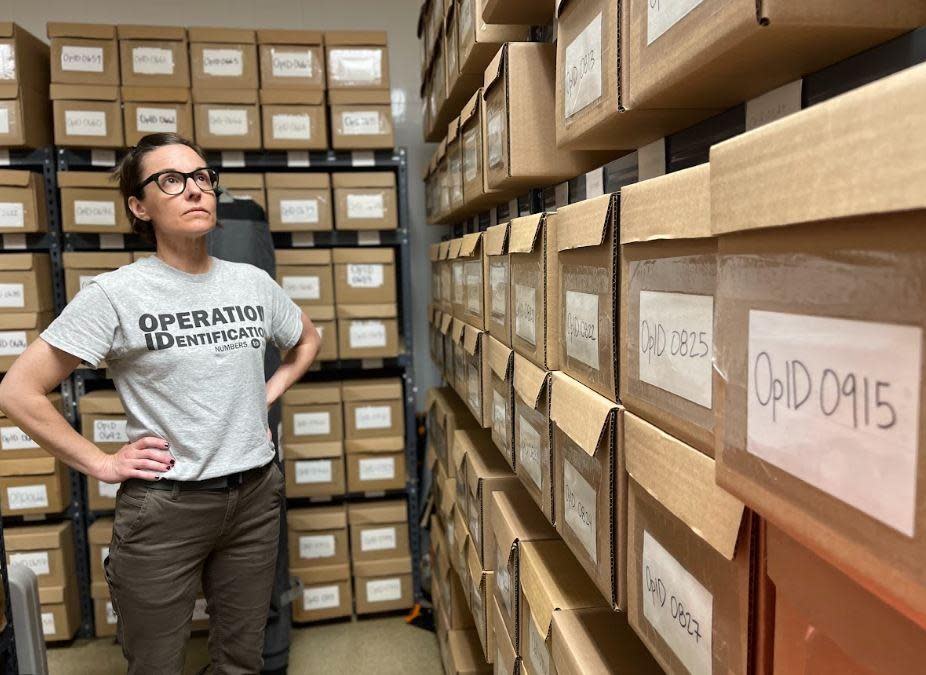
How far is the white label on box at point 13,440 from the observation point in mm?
2279

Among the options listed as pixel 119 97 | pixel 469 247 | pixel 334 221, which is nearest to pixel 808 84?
pixel 469 247

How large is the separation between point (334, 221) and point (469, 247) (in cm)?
110

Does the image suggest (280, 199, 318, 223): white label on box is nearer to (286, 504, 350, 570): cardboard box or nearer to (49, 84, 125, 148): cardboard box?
(49, 84, 125, 148): cardboard box

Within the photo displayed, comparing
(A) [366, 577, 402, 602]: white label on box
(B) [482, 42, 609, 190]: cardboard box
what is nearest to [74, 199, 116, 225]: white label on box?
(A) [366, 577, 402, 602]: white label on box

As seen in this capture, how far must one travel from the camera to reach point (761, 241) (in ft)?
1.21

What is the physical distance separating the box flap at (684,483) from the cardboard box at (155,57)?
225cm

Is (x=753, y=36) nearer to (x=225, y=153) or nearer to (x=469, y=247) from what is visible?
(x=469, y=247)

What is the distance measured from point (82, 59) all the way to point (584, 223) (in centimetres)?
226

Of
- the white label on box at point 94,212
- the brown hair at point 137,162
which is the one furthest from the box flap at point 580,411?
the white label on box at point 94,212

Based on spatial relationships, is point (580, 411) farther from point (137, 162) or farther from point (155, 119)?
point (155, 119)

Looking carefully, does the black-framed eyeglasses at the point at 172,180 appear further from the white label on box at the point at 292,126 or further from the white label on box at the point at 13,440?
the white label on box at the point at 13,440

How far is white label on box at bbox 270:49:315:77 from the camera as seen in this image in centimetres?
229

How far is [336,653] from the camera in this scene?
2.30 m

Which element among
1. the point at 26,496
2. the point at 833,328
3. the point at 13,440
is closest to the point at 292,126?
the point at 13,440
